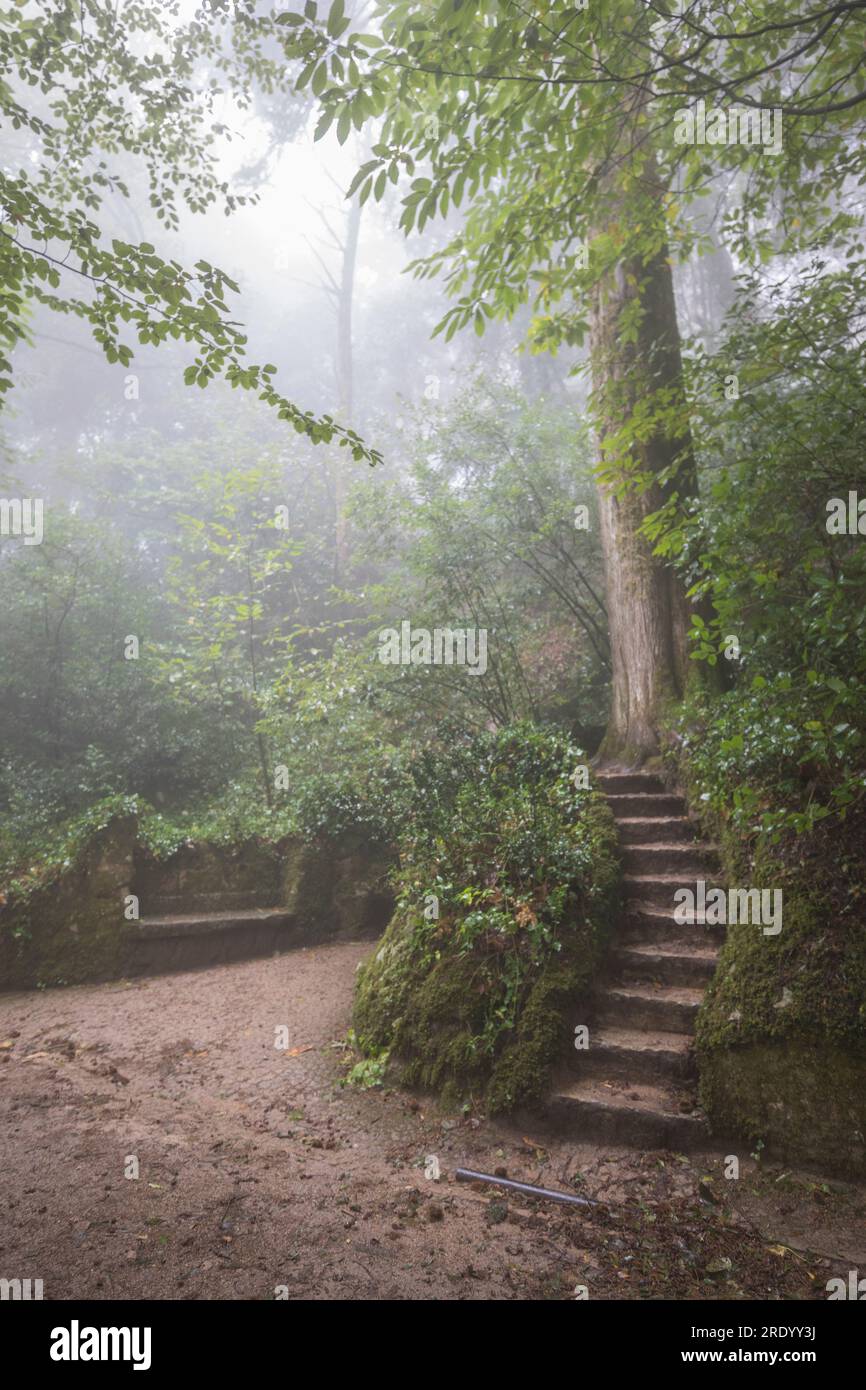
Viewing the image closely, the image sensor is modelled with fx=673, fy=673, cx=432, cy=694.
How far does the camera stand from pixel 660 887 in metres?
5.12

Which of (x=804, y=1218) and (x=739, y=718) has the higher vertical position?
(x=739, y=718)

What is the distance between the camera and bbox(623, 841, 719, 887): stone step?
5195 mm

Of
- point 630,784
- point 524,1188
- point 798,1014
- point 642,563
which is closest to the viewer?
point 524,1188

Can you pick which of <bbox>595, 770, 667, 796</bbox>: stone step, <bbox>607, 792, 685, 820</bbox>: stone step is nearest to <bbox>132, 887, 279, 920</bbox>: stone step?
<bbox>595, 770, 667, 796</bbox>: stone step

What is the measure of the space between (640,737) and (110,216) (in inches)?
1196

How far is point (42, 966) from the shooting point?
7.12 meters

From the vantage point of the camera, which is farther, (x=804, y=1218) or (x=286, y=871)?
(x=286, y=871)

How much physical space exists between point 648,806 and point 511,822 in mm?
1561

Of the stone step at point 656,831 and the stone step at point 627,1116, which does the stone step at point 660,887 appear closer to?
the stone step at point 656,831

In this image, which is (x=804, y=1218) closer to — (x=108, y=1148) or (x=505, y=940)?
(x=505, y=940)

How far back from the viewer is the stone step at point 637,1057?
3846mm

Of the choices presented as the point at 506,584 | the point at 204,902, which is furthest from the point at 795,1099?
the point at 506,584

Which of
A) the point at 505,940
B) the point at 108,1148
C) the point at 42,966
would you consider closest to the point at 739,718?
the point at 505,940

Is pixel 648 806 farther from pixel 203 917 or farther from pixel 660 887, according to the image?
pixel 203 917
